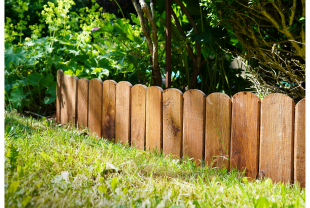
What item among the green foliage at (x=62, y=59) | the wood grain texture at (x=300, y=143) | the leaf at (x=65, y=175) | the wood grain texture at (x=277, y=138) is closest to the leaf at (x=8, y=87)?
the green foliage at (x=62, y=59)

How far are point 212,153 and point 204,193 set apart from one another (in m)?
0.52

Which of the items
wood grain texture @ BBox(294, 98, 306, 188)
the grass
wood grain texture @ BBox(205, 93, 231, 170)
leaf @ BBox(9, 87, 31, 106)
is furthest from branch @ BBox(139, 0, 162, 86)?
leaf @ BBox(9, 87, 31, 106)

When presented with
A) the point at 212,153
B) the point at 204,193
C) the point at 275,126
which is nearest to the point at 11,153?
the point at 204,193

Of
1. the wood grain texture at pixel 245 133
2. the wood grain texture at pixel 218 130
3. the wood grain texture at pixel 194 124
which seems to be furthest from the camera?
the wood grain texture at pixel 194 124

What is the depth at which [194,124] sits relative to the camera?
7.14 ft

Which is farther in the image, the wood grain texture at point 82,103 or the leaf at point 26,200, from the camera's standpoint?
the wood grain texture at point 82,103

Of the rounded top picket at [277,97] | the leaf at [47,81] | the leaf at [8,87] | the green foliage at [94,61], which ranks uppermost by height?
the green foliage at [94,61]

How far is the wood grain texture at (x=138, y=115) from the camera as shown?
2482 millimetres

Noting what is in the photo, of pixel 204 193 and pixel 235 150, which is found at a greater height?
pixel 235 150

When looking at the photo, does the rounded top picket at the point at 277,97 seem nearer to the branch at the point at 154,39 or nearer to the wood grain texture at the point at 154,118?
Answer: the wood grain texture at the point at 154,118

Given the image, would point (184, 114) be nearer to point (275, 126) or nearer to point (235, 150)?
point (235, 150)

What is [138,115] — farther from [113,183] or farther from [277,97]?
[277,97]

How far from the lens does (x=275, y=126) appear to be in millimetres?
1833

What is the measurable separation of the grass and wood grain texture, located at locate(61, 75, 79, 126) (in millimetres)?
1005
